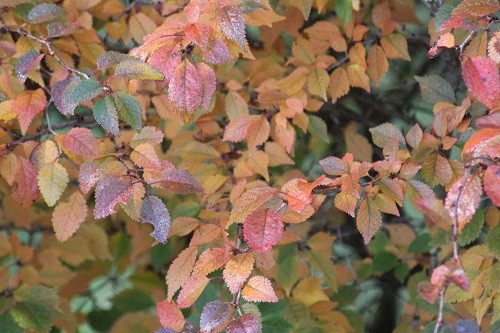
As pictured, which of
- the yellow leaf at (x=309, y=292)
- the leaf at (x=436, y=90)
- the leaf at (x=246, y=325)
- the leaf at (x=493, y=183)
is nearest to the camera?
the leaf at (x=493, y=183)

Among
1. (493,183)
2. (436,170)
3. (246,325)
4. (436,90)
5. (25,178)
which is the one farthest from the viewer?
(436,90)

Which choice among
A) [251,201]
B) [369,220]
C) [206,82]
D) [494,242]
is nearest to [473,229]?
[494,242]

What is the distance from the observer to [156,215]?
1.20 m

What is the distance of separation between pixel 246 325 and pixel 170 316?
0.64 ft

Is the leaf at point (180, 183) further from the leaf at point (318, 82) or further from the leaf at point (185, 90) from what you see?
the leaf at point (318, 82)

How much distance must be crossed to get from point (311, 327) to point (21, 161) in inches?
24.1

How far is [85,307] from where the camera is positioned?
2381mm

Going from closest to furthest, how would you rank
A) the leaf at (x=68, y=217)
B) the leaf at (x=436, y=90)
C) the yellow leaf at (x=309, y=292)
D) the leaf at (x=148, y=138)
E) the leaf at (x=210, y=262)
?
the leaf at (x=210, y=262) < the leaf at (x=148, y=138) < the leaf at (x=68, y=217) < the leaf at (x=436, y=90) < the yellow leaf at (x=309, y=292)

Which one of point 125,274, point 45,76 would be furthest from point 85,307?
point 45,76

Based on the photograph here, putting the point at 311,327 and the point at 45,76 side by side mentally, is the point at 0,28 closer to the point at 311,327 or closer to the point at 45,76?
the point at 45,76

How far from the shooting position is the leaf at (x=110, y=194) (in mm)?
1136

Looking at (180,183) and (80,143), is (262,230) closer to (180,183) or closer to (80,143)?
(180,183)

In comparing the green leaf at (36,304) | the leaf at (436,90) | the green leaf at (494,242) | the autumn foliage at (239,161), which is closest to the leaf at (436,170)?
the autumn foliage at (239,161)

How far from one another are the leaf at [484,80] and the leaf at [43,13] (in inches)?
28.4
